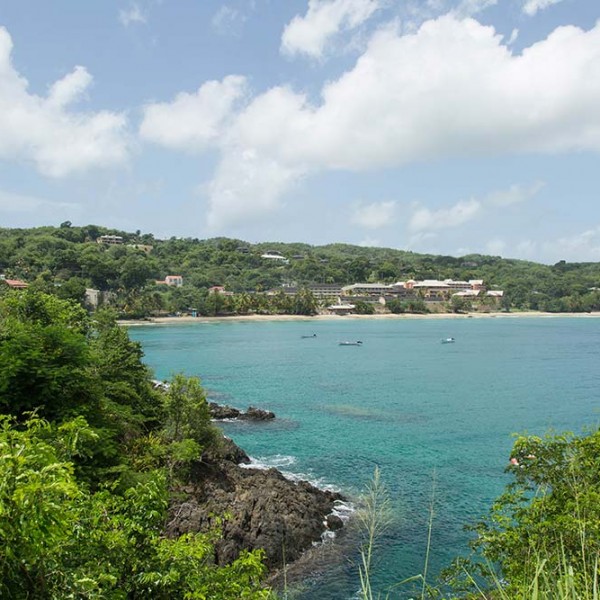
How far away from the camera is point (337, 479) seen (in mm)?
26469

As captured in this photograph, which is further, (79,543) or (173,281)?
(173,281)

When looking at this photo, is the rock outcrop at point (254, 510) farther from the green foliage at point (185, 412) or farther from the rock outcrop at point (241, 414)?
the rock outcrop at point (241, 414)

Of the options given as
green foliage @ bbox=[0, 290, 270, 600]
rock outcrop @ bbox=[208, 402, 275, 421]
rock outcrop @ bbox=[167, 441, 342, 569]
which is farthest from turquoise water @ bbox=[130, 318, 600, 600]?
green foliage @ bbox=[0, 290, 270, 600]

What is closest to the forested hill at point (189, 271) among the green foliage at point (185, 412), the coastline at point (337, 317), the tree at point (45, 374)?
the coastline at point (337, 317)

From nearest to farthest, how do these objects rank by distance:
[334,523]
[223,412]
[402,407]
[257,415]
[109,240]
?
[334,523] < [257,415] < [223,412] < [402,407] < [109,240]

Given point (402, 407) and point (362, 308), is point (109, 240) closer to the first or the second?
point (362, 308)

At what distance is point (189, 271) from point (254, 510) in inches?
5668

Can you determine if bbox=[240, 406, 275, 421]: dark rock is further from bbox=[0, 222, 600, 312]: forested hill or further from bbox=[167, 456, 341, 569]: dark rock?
bbox=[0, 222, 600, 312]: forested hill

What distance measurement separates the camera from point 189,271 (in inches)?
6284

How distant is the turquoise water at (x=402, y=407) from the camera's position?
2255 cm

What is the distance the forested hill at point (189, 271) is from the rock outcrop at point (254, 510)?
75.3m

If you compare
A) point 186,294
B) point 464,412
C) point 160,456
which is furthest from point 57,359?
point 186,294

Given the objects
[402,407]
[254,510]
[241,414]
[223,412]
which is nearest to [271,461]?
[254,510]

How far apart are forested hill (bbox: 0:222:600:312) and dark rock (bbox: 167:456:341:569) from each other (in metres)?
75.6
